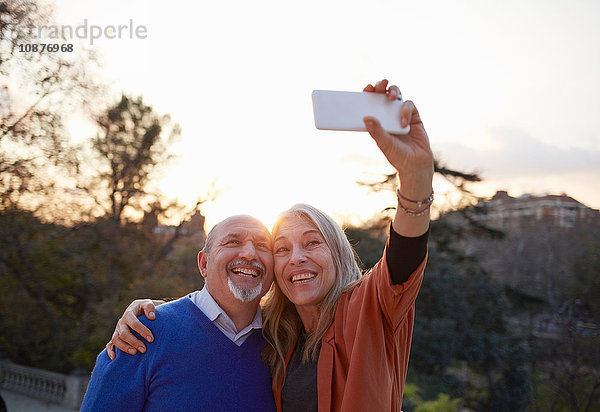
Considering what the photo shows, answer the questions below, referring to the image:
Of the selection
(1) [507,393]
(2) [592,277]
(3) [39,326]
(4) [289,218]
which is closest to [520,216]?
(2) [592,277]

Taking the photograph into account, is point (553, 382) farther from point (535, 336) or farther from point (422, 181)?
point (422, 181)

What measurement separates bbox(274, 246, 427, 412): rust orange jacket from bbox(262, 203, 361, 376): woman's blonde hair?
0.45 ft

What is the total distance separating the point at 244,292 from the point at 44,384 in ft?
35.0

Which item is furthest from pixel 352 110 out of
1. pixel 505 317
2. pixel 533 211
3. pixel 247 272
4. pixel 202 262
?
pixel 533 211

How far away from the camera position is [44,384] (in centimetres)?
1074

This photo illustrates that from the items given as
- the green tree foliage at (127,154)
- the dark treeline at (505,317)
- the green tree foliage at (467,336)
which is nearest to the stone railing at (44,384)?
the green tree foliage at (127,154)

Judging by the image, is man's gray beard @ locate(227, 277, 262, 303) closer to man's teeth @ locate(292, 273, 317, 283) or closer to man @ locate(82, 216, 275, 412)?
man @ locate(82, 216, 275, 412)

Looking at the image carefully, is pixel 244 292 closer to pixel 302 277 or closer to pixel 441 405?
pixel 302 277

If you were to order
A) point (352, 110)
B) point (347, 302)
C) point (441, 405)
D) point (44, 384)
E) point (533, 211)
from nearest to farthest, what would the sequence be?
point (352, 110) < point (347, 302) < point (441, 405) < point (533, 211) < point (44, 384)

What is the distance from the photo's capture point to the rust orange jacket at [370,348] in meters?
1.82

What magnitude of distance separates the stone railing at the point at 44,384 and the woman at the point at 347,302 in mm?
9635

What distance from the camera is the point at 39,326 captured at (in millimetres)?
10273

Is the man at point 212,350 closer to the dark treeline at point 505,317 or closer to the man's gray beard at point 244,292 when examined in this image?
the man's gray beard at point 244,292

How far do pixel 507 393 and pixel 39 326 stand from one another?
10000mm
